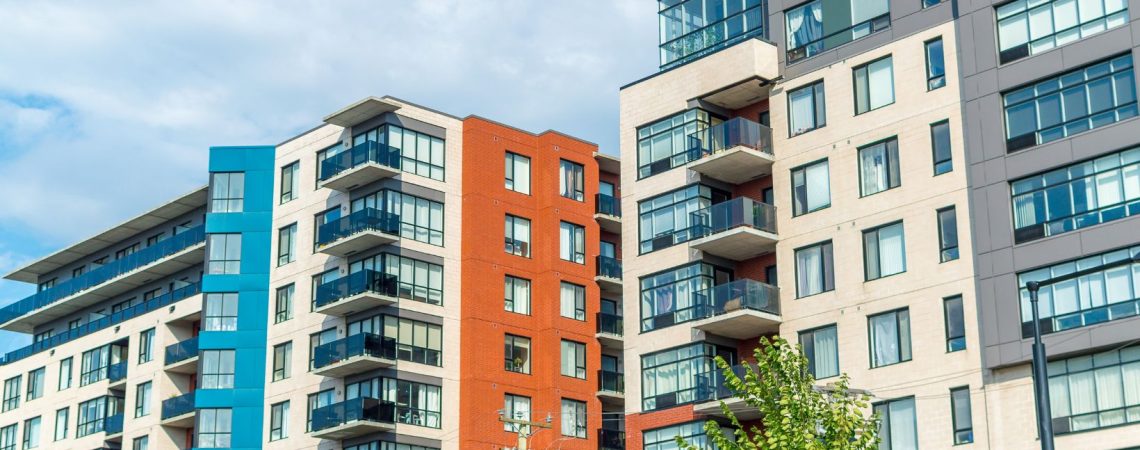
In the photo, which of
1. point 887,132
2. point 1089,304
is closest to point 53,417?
point 887,132

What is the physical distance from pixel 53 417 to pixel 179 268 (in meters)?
14.1

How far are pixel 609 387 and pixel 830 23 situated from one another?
24.0 meters

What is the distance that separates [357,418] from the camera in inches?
2643

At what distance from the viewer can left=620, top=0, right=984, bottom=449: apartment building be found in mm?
49094

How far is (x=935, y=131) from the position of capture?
165ft

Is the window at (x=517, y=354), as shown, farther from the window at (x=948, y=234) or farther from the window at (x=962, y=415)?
the window at (x=962, y=415)

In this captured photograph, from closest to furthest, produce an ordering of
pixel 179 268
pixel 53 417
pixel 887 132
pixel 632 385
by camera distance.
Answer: pixel 887 132, pixel 632 385, pixel 179 268, pixel 53 417

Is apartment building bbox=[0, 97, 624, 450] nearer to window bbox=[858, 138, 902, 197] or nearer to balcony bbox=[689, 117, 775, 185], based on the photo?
balcony bbox=[689, 117, 775, 185]

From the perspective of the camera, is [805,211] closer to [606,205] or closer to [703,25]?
[703,25]

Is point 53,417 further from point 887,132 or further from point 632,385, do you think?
point 887,132

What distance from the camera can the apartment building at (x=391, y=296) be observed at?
226ft

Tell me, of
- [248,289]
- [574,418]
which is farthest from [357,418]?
[248,289]

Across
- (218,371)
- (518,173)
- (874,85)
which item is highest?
(518,173)

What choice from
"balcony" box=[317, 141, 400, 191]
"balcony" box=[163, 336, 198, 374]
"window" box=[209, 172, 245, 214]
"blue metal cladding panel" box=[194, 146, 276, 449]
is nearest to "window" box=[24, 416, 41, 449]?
"balcony" box=[163, 336, 198, 374]
